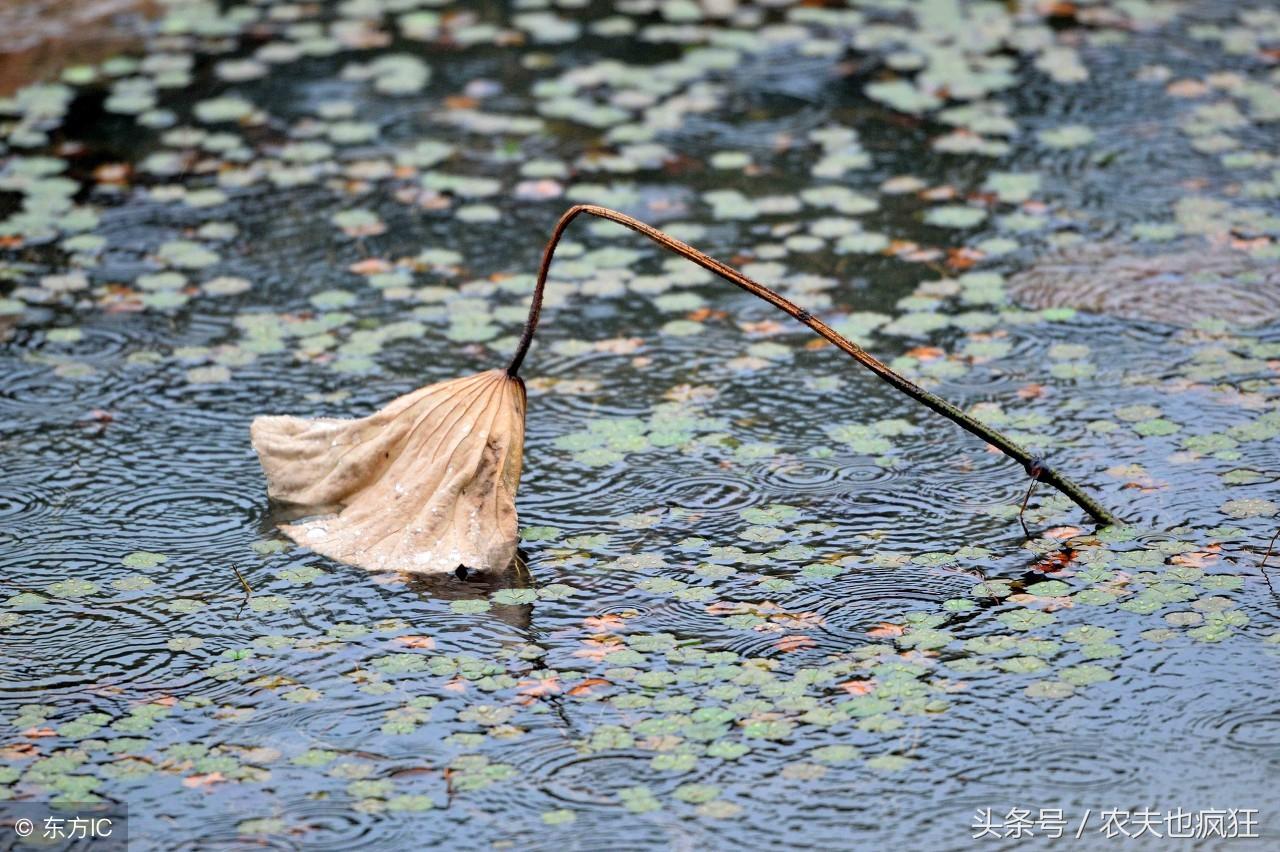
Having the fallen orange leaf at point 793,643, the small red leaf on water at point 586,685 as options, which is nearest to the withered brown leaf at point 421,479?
the small red leaf on water at point 586,685

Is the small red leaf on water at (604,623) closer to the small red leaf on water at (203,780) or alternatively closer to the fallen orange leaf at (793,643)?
the fallen orange leaf at (793,643)

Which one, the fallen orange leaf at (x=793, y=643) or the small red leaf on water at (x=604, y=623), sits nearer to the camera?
the fallen orange leaf at (x=793, y=643)

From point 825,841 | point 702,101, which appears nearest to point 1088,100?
point 702,101

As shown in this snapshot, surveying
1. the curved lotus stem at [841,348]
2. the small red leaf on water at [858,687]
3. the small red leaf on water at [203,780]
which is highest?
the curved lotus stem at [841,348]

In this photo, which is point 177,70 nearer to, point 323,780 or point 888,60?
point 888,60

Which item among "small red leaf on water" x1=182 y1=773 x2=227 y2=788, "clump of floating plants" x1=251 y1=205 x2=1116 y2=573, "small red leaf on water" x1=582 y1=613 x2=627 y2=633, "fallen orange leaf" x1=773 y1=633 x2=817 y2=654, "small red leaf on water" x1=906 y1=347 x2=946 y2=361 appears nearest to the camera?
"small red leaf on water" x1=182 y1=773 x2=227 y2=788

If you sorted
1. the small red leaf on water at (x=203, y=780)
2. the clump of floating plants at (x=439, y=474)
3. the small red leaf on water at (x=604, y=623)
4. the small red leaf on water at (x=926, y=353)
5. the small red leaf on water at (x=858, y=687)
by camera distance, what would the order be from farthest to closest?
the small red leaf on water at (x=926, y=353) < the clump of floating plants at (x=439, y=474) < the small red leaf on water at (x=604, y=623) < the small red leaf on water at (x=858, y=687) < the small red leaf on water at (x=203, y=780)

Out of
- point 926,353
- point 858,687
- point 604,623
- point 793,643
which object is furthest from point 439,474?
point 926,353

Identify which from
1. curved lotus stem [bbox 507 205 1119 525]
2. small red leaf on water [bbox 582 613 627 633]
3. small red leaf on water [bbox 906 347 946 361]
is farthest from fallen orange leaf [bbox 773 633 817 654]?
small red leaf on water [bbox 906 347 946 361]

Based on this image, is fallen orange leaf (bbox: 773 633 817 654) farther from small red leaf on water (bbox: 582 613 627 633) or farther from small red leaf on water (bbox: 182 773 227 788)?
small red leaf on water (bbox: 182 773 227 788)
